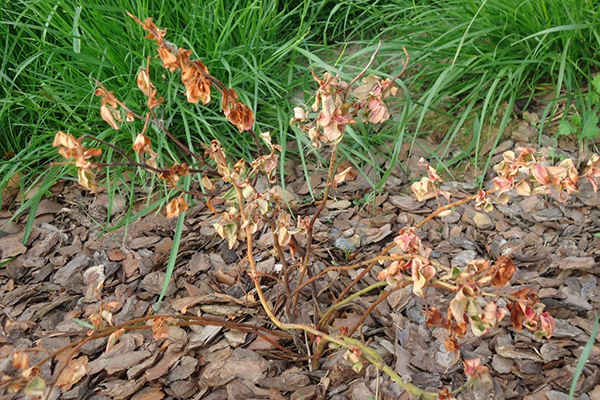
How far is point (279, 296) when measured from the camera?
1557 mm

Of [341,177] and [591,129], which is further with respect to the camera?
[591,129]

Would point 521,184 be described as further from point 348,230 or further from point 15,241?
point 15,241

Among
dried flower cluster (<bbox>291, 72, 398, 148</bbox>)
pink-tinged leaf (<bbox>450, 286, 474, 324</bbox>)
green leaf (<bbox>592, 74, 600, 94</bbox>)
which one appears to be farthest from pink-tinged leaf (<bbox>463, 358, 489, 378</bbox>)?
green leaf (<bbox>592, 74, 600, 94</bbox>)

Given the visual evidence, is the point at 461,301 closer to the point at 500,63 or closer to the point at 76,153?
the point at 76,153

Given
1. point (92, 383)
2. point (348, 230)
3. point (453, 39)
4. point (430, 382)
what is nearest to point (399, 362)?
point (430, 382)

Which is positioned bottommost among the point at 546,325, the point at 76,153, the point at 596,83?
the point at 596,83

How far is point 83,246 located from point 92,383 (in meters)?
0.62

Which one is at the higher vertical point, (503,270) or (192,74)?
(192,74)

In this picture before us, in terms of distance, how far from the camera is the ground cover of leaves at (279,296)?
4.45ft

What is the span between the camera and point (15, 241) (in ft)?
6.41

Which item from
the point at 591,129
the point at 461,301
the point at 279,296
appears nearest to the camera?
the point at 461,301

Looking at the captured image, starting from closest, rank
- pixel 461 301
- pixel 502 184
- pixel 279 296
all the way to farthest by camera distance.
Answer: pixel 461 301, pixel 502 184, pixel 279 296

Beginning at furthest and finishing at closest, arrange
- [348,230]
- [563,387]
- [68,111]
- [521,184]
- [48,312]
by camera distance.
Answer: [68,111], [348,230], [48,312], [563,387], [521,184]

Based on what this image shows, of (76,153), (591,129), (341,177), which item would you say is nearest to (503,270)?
(341,177)
